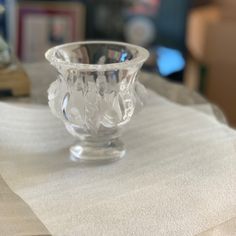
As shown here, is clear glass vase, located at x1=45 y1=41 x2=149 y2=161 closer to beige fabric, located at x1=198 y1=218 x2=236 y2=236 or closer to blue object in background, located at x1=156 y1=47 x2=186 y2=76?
beige fabric, located at x1=198 y1=218 x2=236 y2=236

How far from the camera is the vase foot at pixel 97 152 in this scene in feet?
2.01

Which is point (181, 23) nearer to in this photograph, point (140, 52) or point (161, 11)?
point (161, 11)

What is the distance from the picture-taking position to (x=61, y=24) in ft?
5.75

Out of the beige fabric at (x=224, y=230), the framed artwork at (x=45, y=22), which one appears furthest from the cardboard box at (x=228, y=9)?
the beige fabric at (x=224, y=230)

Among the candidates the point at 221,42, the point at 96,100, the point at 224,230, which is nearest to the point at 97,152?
the point at 96,100

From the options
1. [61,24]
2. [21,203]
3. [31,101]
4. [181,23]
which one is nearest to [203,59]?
[181,23]

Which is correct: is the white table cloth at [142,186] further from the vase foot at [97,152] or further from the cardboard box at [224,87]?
the cardboard box at [224,87]

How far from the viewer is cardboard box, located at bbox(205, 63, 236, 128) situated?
1.74 metres

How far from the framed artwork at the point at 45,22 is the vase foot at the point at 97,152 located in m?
1.16

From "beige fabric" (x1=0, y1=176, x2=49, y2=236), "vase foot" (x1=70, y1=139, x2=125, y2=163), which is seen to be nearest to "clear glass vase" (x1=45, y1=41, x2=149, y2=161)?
"vase foot" (x1=70, y1=139, x2=125, y2=163)

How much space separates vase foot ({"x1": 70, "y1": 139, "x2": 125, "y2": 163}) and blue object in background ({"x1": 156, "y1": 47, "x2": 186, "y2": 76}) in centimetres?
118

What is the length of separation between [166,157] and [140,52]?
0.12 m

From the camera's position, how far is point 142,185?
0.55 metres

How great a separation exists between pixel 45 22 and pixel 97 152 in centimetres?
119
